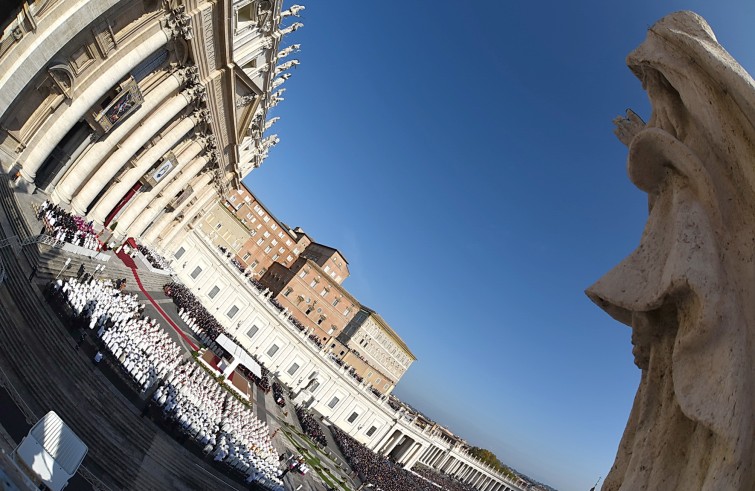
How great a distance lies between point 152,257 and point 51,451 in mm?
42580

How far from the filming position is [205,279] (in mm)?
62656

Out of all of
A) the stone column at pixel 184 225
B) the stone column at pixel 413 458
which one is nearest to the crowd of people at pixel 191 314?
the stone column at pixel 184 225

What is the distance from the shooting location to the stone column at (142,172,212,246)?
51.8m

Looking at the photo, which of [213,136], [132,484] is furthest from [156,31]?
[132,484]

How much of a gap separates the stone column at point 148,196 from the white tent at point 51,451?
34886mm

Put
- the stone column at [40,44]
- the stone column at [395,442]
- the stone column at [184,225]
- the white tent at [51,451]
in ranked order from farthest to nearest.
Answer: the stone column at [395,442] < the stone column at [184,225] < the stone column at [40,44] < the white tent at [51,451]

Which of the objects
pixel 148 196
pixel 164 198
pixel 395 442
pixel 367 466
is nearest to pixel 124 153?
pixel 148 196

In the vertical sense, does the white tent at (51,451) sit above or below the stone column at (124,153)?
below

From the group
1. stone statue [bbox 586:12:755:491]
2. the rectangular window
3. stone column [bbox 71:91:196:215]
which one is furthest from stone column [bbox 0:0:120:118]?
the rectangular window

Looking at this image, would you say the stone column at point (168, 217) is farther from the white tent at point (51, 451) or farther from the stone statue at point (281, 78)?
the white tent at point (51, 451)

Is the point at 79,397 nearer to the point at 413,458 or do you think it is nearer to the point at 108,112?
the point at 108,112

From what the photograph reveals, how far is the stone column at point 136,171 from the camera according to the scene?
36.3 m

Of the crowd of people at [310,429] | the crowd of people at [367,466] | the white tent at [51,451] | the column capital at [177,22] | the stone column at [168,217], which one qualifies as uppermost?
the column capital at [177,22]

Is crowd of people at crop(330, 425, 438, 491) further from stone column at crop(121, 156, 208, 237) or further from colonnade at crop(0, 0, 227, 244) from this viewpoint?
colonnade at crop(0, 0, 227, 244)
